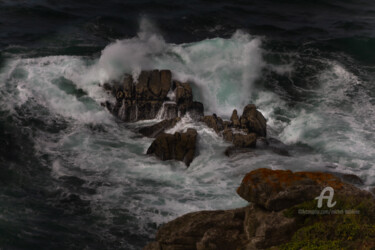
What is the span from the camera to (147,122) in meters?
29.6

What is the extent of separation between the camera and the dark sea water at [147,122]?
21.1m

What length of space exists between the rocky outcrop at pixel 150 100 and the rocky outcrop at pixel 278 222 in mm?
16358

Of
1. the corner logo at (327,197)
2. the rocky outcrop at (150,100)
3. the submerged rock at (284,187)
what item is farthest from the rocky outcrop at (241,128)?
the corner logo at (327,197)

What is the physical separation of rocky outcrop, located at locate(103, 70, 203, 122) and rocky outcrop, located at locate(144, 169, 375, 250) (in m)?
16.4

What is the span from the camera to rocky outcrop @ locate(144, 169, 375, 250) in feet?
38.2

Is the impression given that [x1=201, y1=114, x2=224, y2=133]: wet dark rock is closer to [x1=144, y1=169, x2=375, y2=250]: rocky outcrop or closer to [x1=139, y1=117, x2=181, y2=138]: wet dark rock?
[x1=139, y1=117, x2=181, y2=138]: wet dark rock

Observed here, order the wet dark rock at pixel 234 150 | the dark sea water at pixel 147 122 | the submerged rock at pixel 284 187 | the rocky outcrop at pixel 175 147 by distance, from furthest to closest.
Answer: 1. the wet dark rock at pixel 234 150
2. the rocky outcrop at pixel 175 147
3. the dark sea water at pixel 147 122
4. the submerged rock at pixel 284 187

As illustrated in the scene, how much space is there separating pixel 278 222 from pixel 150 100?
19.2m

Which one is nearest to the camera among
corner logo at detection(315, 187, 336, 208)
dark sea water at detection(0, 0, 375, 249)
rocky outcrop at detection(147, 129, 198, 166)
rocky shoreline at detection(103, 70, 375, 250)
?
rocky shoreline at detection(103, 70, 375, 250)

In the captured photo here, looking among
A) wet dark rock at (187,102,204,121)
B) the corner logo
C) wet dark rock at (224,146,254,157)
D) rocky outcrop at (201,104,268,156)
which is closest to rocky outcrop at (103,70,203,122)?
wet dark rock at (187,102,204,121)

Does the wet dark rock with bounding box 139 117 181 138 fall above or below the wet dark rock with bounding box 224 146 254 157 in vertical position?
above

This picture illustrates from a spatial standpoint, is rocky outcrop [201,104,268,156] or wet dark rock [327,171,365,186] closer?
wet dark rock [327,171,365,186]

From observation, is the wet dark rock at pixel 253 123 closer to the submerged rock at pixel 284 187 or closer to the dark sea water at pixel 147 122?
the dark sea water at pixel 147 122

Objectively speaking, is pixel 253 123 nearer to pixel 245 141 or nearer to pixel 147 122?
pixel 245 141
